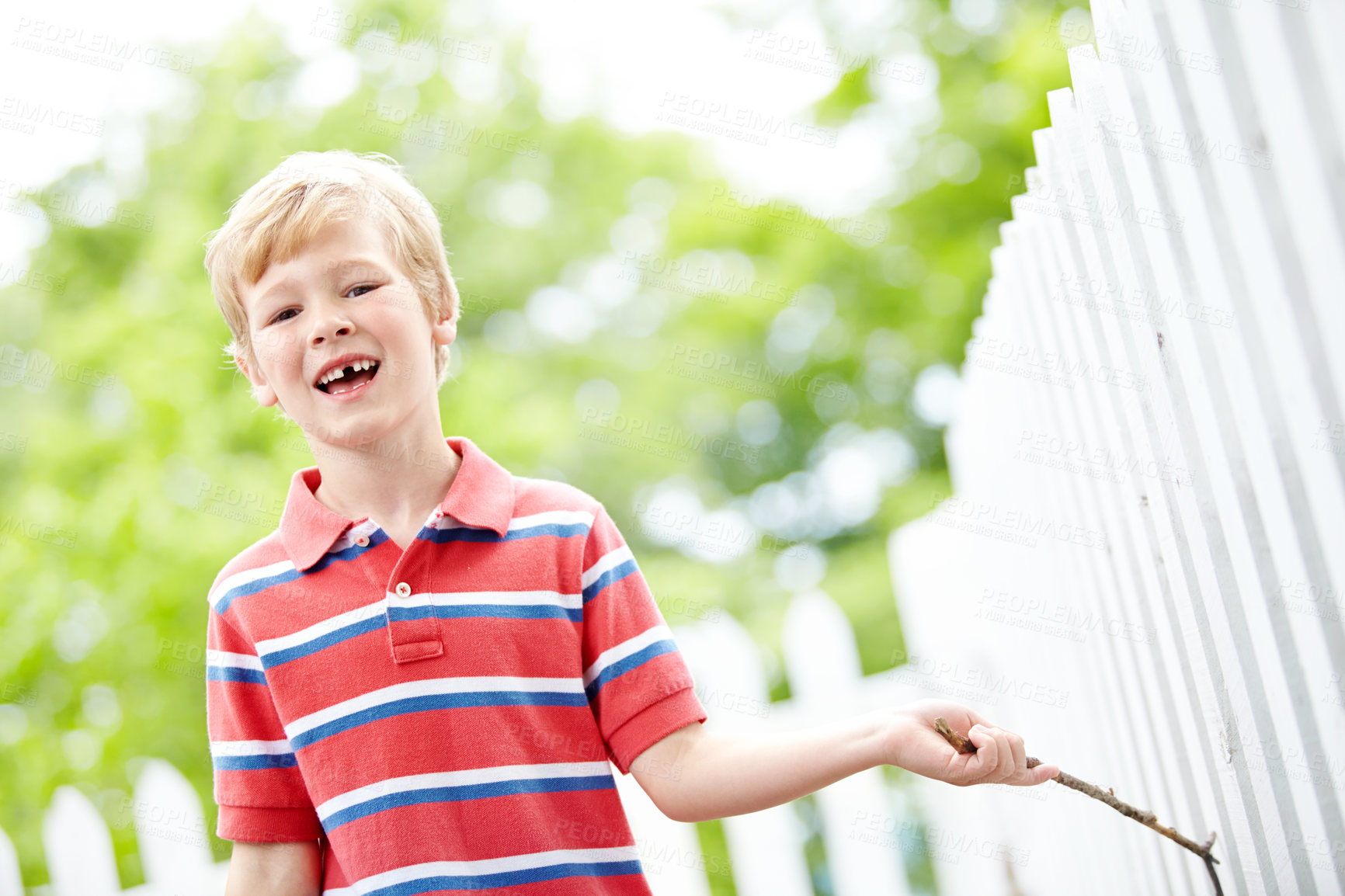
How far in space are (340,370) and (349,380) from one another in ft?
0.11

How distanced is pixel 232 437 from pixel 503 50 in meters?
3.42

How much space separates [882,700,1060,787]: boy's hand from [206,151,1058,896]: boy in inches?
3.1

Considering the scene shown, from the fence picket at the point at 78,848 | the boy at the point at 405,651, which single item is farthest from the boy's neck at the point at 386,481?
the fence picket at the point at 78,848

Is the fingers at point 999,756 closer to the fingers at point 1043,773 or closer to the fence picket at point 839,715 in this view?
the fingers at point 1043,773

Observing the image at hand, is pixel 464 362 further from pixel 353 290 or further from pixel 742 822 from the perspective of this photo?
pixel 353 290

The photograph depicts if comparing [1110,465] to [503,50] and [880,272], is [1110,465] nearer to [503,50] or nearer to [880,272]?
[880,272]

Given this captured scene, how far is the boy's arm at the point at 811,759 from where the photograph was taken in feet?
3.92

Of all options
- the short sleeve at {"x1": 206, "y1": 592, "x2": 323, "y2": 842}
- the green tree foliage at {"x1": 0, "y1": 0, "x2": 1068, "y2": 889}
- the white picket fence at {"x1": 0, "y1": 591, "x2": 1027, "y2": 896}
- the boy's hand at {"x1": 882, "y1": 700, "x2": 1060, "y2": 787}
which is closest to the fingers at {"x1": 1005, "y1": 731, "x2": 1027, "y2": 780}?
the boy's hand at {"x1": 882, "y1": 700, "x2": 1060, "y2": 787}

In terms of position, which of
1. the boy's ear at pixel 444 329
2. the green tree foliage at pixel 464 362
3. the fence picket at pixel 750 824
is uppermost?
the green tree foliage at pixel 464 362

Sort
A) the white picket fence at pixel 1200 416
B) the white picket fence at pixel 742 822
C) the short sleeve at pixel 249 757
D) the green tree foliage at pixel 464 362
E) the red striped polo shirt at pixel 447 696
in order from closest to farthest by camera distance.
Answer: the white picket fence at pixel 1200 416
the red striped polo shirt at pixel 447 696
the short sleeve at pixel 249 757
the white picket fence at pixel 742 822
the green tree foliage at pixel 464 362

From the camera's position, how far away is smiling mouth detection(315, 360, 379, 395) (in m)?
1.54

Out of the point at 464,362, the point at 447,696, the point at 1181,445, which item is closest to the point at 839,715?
the point at 447,696

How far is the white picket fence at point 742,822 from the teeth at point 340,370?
1.68 metres

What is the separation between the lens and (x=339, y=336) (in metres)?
1.51
